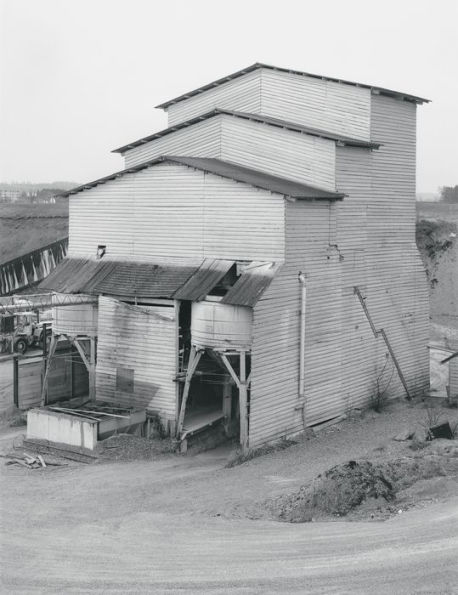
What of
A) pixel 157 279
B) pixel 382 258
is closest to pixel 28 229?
pixel 382 258

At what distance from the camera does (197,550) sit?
66.0 ft

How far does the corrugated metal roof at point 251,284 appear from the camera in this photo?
28953 mm

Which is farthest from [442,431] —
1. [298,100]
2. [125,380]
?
[298,100]

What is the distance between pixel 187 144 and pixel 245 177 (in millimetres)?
6909

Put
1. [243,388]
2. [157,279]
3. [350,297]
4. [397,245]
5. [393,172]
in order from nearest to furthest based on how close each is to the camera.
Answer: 1. [243,388]
2. [157,279]
3. [350,297]
4. [393,172]
5. [397,245]

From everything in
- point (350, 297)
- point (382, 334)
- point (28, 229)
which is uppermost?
point (28, 229)

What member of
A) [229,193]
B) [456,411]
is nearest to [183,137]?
[229,193]

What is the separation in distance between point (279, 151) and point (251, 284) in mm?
8281

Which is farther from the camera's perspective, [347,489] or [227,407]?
[227,407]

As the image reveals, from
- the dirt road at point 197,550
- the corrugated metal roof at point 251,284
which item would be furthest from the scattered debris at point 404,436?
the dirt road at point 197,550

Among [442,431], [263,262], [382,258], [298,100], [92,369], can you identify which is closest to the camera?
[442,431]

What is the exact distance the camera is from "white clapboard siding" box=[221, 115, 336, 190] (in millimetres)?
34344

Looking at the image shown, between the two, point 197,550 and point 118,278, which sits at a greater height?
point 118,278

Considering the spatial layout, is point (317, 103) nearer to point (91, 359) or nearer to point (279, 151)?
point (279, 151)
